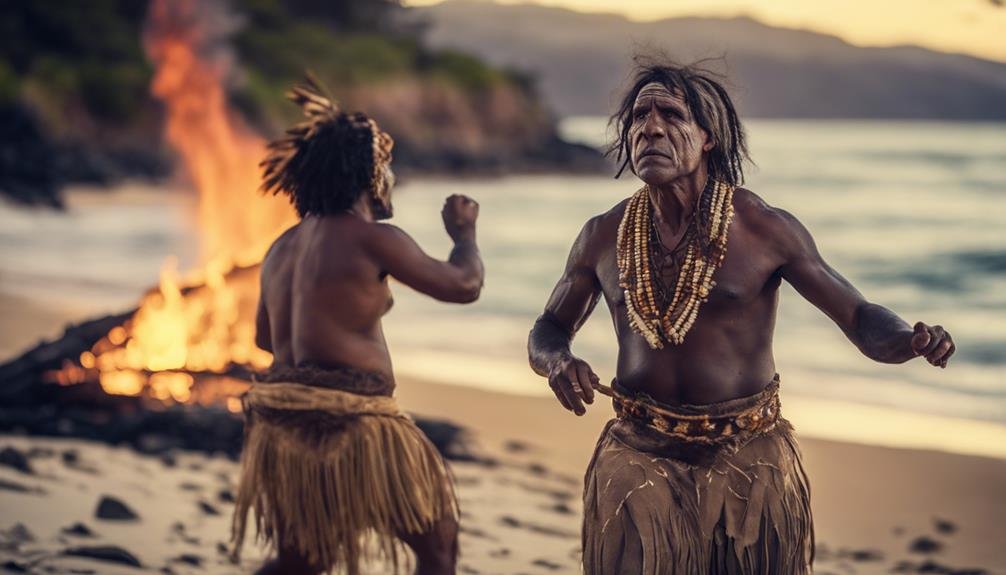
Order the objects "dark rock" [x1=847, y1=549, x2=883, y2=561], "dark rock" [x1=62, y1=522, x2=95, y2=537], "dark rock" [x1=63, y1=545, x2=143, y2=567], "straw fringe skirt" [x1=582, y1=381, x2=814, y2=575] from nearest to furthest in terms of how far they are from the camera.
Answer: "straw fringe skirt" [x1=582, y1=381, x2=814, y2=575], "dark rock" [x1=63, y1=545, x2=143, y2=567], "dark rock" [x1=62, y1=522, x2=95, y2=537], "dark rock" [x1=847, y1=549, x2=883, y2=561]

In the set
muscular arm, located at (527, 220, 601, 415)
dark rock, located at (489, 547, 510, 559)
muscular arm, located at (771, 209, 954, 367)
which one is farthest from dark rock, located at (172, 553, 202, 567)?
muscular arm, located at (771, 209, 954, 367)

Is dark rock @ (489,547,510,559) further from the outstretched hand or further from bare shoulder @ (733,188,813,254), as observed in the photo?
the outstretched hand

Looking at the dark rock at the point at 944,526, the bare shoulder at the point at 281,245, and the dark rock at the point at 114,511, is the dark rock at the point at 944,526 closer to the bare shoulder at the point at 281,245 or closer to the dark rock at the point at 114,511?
the dark rock at the point at 114,511

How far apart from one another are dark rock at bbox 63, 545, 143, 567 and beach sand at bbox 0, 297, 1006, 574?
45 mm

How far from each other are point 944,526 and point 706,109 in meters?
4.39

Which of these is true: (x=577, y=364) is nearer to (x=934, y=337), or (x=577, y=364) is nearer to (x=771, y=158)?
(x=934, y=337)

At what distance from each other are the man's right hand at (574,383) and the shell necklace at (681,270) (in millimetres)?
253

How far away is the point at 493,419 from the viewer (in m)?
10.3

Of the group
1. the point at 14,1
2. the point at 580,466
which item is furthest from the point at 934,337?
the point at 14,1

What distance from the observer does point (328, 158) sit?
501 centimetres

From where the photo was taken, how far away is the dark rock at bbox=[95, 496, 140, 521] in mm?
6797

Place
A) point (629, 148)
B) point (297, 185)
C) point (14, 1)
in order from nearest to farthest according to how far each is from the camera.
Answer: point (629, 148) < point (297, 185) < point (14, 1)

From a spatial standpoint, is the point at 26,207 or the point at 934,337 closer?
the point at 934,337

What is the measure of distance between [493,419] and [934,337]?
665 centimetres
